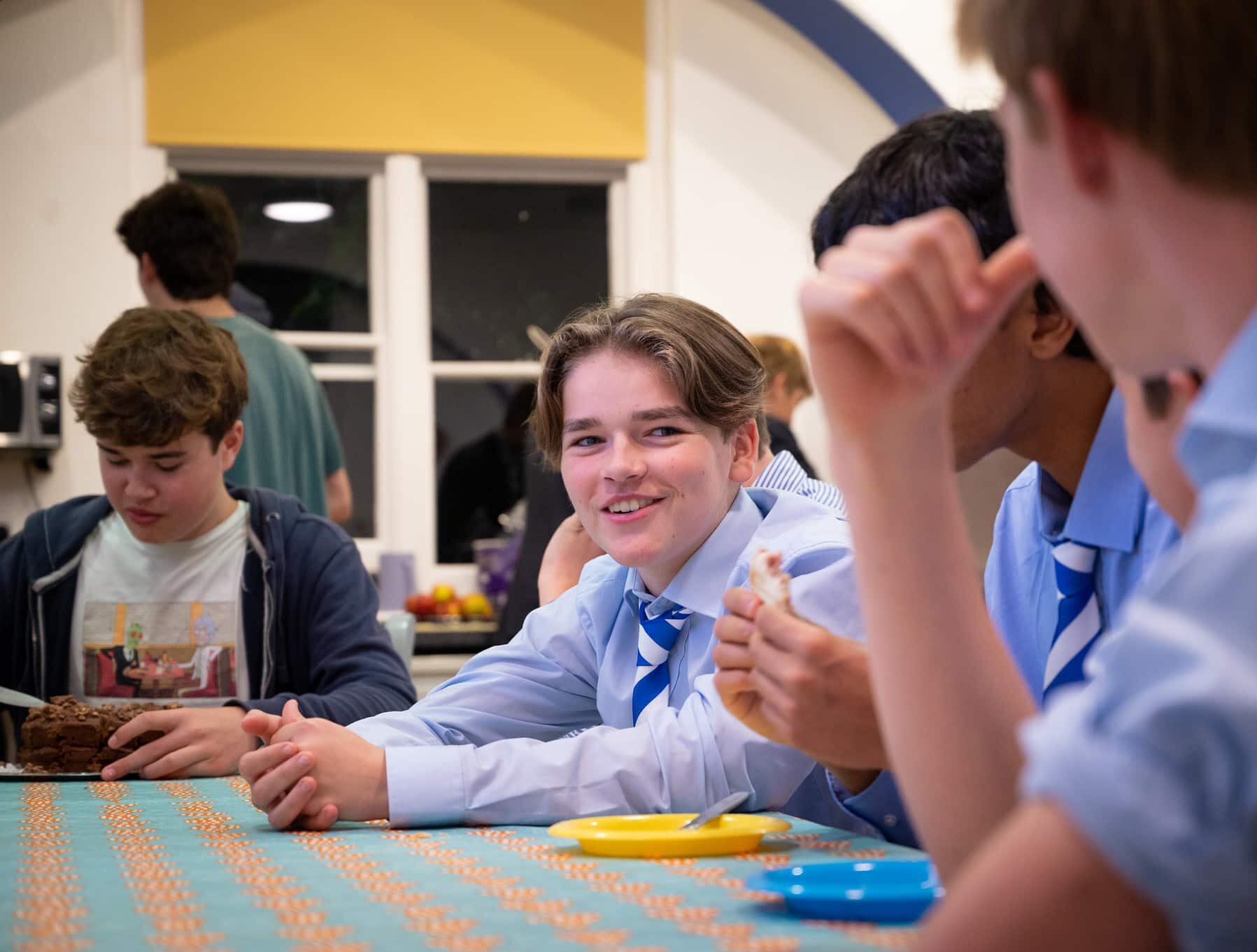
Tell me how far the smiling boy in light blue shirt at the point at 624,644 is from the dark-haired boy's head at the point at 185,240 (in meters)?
1.59

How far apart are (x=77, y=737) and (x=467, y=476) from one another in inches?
139

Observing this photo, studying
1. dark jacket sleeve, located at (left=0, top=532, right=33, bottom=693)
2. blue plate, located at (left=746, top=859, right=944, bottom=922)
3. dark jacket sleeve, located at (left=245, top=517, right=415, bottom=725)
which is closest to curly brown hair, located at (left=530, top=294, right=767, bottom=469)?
dark jacket sleeve, located at (left=245, top=517, right=415, bottom=725)

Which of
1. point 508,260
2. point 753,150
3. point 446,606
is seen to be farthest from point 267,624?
point 753,150

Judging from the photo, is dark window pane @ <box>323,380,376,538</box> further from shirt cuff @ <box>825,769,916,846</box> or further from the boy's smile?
shirt cuff @ <box>825,769,916,846</box>

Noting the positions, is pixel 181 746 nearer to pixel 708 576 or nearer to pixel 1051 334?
pixel 708 576

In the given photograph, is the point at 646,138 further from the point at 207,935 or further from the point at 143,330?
the point at 207,935

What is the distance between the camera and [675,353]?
1.83 meters

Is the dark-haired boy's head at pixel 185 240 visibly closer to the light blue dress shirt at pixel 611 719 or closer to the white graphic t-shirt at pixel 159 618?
the white graphic t-shirt at pixel 159 618

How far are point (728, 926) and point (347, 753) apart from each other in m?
0.65

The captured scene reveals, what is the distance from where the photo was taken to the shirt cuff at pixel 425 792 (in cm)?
139

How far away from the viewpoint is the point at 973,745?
2.64ft

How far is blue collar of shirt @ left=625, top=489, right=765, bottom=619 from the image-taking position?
1.72 m

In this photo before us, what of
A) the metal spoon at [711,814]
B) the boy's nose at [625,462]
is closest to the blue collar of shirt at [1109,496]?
the metal spoon at [711,814]

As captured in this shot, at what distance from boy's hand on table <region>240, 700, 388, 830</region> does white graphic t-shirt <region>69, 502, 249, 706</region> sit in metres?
0.94
